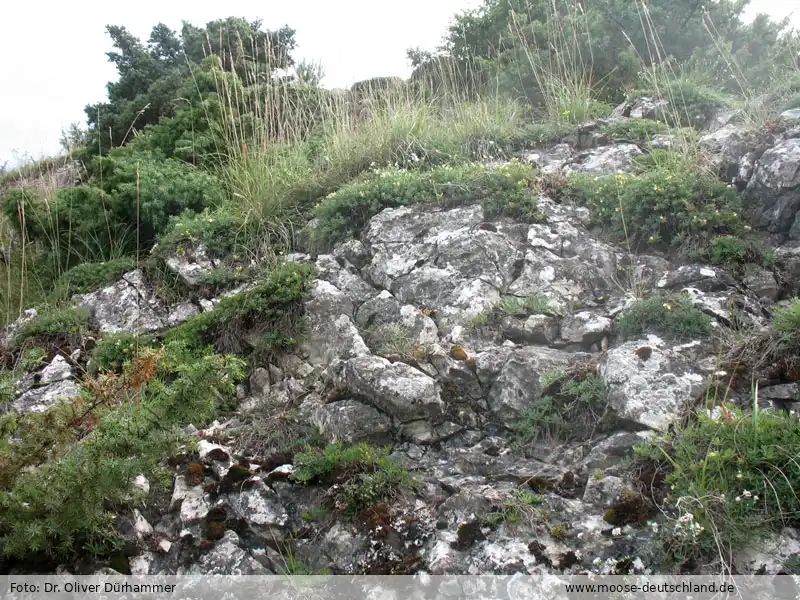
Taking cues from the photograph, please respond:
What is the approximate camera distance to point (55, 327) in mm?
5992

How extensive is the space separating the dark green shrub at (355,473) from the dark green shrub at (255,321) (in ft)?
5.35

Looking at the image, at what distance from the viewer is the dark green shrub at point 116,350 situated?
543cm

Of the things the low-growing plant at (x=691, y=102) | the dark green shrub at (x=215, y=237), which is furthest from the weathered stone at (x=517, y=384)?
the low-growing plant at (x=691, y=102)

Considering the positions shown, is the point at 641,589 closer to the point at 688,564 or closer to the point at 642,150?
the point at 688,564

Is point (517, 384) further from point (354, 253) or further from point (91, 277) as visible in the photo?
point (91, 277)

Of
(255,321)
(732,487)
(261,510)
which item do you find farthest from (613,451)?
(255,321)

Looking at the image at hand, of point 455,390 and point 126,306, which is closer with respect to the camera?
point 455,390

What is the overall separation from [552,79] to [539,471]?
604 cm

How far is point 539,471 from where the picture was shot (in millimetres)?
3809

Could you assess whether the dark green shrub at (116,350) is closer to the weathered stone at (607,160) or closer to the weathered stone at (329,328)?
the weathered stone at (329,328)

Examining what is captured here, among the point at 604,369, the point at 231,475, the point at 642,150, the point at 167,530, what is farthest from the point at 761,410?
the point at 642,150

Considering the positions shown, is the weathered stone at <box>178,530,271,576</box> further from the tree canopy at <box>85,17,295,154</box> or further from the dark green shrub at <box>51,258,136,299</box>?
the tree canopy at <box>85,17,295,154</box>

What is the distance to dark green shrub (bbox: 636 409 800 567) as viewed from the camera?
9.69ft

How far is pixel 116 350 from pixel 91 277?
61.4 inches
